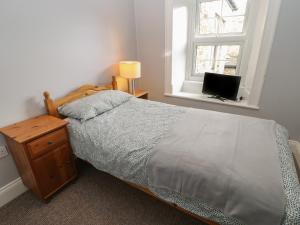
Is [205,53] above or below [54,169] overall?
above

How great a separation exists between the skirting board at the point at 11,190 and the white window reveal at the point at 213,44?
91.3 inches

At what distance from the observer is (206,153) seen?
3.98 feet

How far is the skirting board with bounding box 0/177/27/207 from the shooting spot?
165cm

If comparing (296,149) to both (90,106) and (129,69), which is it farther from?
(90,106)

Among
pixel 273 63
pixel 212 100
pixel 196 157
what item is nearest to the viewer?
pixel 196 157

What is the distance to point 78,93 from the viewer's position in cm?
214

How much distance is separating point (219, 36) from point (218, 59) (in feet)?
1.17

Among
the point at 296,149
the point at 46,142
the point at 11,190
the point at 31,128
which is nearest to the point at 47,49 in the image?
the point at 31,128

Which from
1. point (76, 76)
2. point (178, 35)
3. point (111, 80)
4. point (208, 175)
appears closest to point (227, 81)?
point (178, 35)

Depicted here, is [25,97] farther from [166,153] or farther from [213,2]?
[213,2]

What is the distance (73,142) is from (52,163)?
250mm

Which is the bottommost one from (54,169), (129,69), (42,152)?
(54,169)

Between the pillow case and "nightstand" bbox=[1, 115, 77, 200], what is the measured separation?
0.57 ft

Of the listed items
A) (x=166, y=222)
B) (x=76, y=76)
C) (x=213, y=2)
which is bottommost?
(x=166, y=222)
